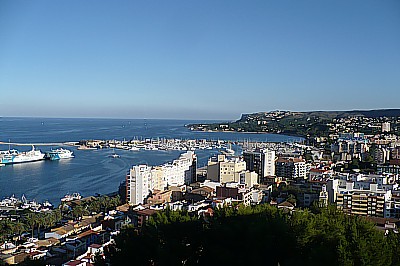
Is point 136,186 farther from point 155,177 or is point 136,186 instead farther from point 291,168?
point 291,168

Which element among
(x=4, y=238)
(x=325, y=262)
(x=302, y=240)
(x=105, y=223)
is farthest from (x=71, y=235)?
(x=325, y=262)

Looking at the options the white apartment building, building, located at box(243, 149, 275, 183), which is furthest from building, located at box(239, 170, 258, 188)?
building, located at box(243, 149, 275, 183)

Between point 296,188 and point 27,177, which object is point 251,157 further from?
point 27,177

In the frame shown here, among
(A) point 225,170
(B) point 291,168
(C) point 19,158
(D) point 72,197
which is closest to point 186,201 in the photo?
(A) point 225,170

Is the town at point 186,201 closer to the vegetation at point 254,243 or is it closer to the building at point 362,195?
the building at point 362,195

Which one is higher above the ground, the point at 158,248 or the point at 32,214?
the point at 158,248

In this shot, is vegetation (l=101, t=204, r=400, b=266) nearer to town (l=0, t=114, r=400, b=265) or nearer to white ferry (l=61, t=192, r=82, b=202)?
town (l=0, t=114, r=400, b=265)
